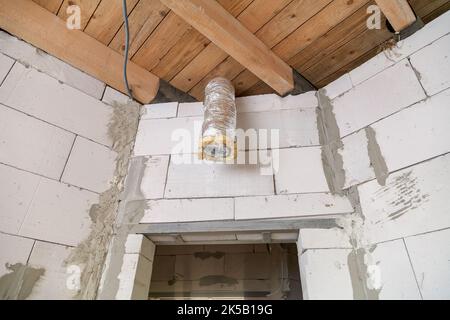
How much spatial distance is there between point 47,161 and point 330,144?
1322mm

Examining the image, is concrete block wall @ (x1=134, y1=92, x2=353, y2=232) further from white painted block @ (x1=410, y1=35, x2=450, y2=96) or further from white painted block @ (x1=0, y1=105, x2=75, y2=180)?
white painted block @ (x1=410, y1=35, x2=450, y2=96)

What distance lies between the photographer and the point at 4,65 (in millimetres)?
1309

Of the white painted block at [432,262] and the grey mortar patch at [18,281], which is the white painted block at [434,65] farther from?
the grey mortar patch at [18,281]

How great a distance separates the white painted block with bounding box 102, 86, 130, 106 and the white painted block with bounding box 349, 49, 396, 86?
4.09 ft

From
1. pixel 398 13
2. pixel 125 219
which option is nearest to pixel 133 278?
pixel 125 219

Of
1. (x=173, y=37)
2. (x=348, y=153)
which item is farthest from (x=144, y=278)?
(x=173, y=37)

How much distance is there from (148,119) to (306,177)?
0.92 meters

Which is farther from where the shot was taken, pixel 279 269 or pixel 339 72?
pixel 279 269

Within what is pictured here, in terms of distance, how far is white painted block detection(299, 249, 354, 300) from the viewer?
1053 millimetres

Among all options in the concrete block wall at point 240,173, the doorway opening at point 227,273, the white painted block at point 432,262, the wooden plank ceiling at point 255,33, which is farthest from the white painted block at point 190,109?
the doorway opening at point 227,273

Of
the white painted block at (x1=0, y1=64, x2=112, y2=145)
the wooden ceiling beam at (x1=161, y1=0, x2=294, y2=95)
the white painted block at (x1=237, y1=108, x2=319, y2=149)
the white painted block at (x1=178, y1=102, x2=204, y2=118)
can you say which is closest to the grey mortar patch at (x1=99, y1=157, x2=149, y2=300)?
the white painted block at (x1=0, y1=64, x2=112, y2=145)

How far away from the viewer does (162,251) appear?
2697 mm

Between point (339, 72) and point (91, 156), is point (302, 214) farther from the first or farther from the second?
point (91, 156)
